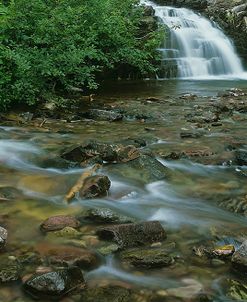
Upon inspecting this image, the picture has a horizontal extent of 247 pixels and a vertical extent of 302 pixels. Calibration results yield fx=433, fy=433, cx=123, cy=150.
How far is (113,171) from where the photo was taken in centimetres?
522

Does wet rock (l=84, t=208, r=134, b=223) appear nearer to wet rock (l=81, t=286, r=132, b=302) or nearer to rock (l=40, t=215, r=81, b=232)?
rock (l=40, t=215, r=81, b=232)

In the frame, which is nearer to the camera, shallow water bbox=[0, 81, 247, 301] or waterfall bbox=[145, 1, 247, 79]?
shallow water bbox=[0, 81, 247, 301]

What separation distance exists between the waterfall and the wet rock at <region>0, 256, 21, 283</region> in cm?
1426

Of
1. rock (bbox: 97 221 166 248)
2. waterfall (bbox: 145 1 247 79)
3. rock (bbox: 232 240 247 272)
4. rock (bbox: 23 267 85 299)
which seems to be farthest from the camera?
waterfall (bbox: 145 1 247 79)

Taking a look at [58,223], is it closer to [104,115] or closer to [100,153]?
[100,153]

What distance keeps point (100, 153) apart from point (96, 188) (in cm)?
119

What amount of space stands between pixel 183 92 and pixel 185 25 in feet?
28.5

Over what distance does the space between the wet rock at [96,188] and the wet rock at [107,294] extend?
1.66 meters

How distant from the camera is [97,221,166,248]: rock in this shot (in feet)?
11.1

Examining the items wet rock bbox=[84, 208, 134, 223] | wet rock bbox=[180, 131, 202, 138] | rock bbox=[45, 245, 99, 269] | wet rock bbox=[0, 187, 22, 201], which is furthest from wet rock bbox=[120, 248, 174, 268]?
wet rock bbox=[180, 131, 202, 138]

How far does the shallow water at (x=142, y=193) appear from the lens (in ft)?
9.98

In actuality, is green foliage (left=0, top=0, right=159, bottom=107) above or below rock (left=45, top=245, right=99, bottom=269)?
above

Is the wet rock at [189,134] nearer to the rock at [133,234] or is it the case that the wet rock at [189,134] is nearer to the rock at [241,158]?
the rock at [241,158]

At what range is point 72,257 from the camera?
3145 mm
